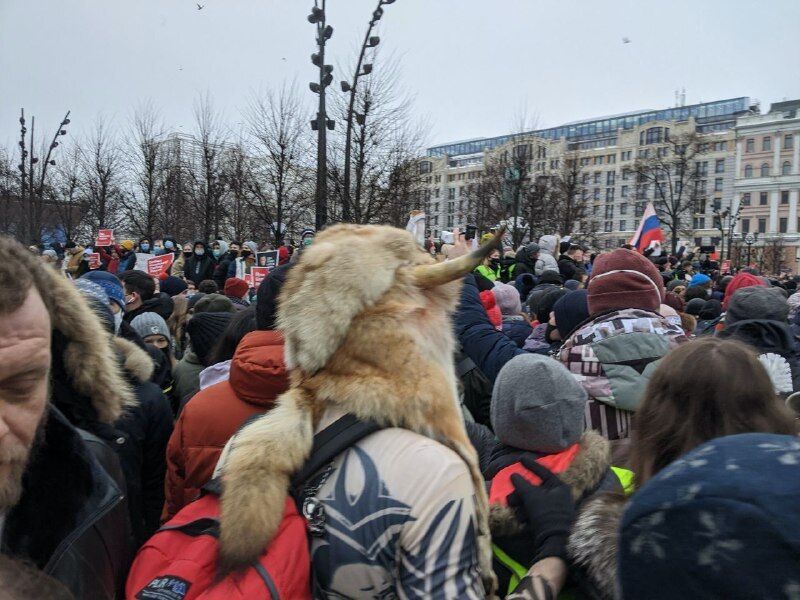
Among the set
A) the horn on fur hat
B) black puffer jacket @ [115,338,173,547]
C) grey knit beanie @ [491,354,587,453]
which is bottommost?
black puffer jacket @ [115,338,173,547]

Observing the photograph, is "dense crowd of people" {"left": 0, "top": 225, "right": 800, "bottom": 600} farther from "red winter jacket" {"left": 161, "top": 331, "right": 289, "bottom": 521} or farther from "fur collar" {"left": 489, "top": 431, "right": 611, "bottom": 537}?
"red winter jacket" {"left": 161, "top": 331, "right": 289, "bottom": 521}

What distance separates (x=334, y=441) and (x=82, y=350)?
875mm

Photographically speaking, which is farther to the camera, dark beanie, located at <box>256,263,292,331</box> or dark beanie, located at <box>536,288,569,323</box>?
dark beanie, located at <box>536,288,569,323</box>

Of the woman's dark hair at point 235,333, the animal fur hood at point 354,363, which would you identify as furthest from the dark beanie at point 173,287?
the animal fur hood at point 354,363

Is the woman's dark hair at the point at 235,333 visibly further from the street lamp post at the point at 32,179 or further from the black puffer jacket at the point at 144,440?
the street lamp post at the point at 32,179

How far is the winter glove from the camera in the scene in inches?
69.1

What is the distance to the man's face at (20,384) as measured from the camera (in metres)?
1.36

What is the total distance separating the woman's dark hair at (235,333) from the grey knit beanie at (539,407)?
1762 mm

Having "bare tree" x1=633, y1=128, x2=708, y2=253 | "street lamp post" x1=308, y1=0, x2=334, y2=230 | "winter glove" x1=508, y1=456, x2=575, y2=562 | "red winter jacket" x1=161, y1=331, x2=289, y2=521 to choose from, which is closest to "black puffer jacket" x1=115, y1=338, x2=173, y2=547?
"red winter jacket" x1=161, y1=331, x2=289, y2=521

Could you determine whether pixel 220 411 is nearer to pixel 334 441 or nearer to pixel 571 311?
pixel 334 441

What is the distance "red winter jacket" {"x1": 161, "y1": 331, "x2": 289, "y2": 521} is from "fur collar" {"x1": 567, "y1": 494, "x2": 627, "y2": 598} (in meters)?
1.33

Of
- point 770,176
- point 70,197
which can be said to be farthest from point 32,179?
point 770,176

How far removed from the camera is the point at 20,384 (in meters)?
1.40

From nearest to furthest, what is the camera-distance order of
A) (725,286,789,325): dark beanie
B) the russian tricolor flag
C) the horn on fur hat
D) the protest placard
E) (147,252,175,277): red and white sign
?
the horn on fur hat < (725,286,789,325): dark beanie < the russian tricolor flag < the protest placard < (147,252,175,277): red and white sign
